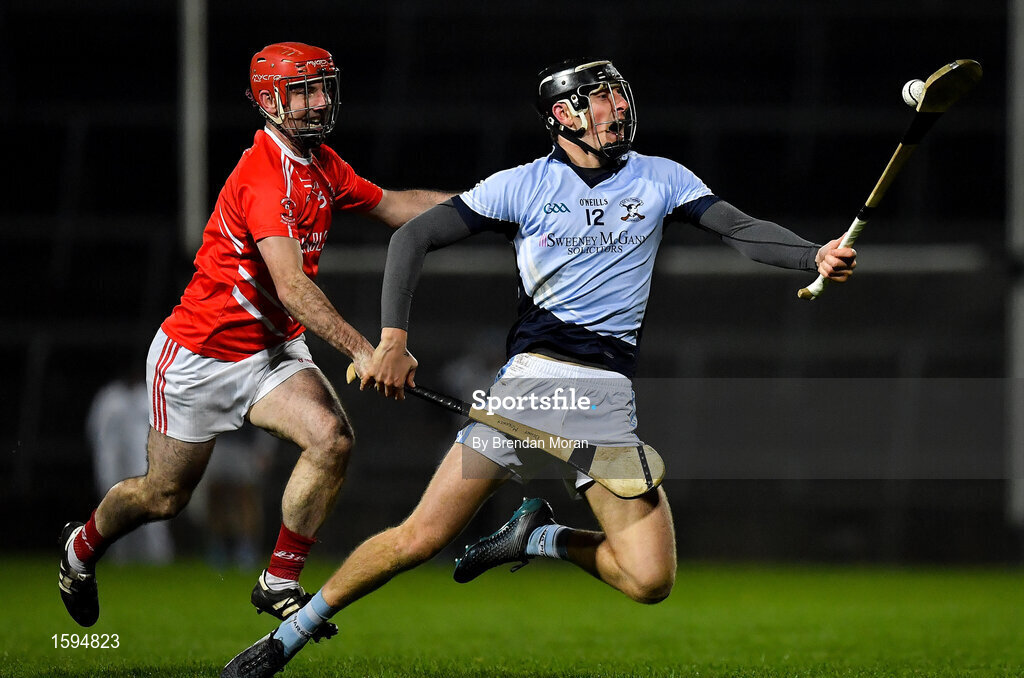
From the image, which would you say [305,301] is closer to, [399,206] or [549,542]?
[399,206]

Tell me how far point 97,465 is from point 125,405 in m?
0.51

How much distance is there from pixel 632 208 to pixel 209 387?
67.9 inches

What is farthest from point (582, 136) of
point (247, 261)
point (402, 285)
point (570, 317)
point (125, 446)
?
point (125, 446)

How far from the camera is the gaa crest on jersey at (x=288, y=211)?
4.98 meters

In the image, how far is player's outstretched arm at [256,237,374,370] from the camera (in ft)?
15.6

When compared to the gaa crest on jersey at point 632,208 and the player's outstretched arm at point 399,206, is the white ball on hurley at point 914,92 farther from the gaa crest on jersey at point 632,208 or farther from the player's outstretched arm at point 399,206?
the player's outstretched arm at point 399,206

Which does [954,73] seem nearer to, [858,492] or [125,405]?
[858,492]

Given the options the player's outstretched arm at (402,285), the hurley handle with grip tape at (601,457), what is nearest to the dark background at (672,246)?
the hurley handle with grip tape at (601,457)

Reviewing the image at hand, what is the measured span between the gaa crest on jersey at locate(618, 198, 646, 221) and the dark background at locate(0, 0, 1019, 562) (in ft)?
20.5

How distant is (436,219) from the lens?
15.1 feet

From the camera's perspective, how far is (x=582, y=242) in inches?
181

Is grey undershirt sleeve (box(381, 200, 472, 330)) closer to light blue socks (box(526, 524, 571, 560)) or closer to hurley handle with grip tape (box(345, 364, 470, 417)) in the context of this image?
hurley handle with grip tape (box(345, 364, 470, 417))

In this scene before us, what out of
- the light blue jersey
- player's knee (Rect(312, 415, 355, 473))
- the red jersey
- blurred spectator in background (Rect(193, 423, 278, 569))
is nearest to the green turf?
blurred spectator in background (Rect(193, 423, 278, 569))

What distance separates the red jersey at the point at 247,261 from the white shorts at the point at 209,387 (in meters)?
0.04
